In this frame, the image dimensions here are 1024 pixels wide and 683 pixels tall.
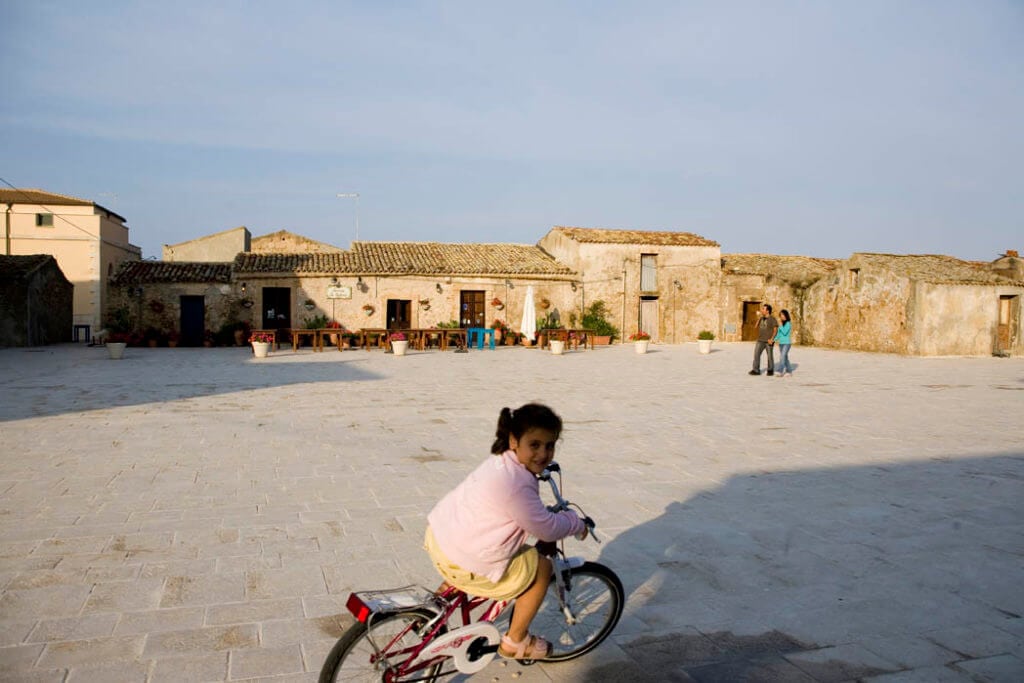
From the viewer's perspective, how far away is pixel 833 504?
5.08m

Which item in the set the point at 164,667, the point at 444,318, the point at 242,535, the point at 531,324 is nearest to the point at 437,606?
the point at 164,667

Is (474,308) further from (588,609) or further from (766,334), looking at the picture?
(588,609)

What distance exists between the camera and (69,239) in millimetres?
25984

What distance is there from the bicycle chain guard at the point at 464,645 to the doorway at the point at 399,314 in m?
23.8

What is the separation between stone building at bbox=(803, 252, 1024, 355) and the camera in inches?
872

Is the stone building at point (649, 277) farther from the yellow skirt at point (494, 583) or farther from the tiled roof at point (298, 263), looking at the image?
the yellow skirt at point (494, 583)

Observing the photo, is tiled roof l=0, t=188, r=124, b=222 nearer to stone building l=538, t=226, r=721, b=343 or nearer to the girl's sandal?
stone building l=538, t=226, r=721, b=343

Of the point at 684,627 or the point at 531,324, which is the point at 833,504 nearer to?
the point at 684,627

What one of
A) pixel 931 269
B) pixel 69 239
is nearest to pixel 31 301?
pixel 69 239

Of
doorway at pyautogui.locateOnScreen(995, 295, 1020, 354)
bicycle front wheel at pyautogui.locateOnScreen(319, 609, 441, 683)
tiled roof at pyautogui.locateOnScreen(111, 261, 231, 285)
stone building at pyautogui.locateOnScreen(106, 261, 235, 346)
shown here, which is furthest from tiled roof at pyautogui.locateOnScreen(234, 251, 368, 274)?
bicycle front wheel at pyautogui.locateOnScreen(319, 609, 441, 683)

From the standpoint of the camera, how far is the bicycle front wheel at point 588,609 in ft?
9.00

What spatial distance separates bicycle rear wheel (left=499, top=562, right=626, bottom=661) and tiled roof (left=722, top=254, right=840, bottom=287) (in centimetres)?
2738

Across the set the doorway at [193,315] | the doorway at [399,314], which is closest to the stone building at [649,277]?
the doorway at [399,314]

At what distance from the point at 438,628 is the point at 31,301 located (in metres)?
24.4
